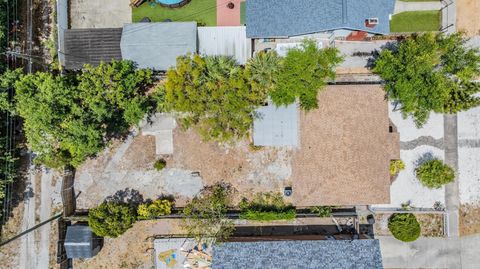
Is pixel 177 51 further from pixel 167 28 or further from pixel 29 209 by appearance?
pixel 29 209

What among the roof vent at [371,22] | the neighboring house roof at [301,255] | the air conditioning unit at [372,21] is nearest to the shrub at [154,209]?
the neighboring house roof at [301,255]

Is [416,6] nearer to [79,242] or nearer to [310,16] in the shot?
[310,16]

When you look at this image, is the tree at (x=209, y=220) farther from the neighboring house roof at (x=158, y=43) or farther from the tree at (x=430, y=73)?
the tree at (x=430, y=73)

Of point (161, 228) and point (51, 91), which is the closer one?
point (51, 91)

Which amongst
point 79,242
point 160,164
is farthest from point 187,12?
point 79,242

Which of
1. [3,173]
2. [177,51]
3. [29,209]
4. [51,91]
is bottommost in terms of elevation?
[29,209]

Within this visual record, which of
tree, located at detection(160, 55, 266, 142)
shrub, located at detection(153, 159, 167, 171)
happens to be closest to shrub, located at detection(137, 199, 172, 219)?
shrub, located at detection(153, 159, 167, 171)

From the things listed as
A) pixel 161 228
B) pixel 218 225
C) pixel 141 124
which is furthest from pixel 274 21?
pixel 161 228
